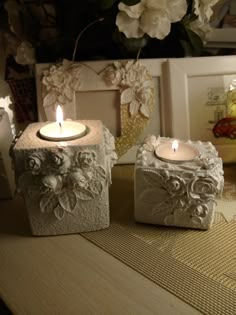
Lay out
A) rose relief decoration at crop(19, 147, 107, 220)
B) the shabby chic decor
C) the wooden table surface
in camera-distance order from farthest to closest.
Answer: the shabby chic decor → rose relief decoration at crop(19, 147, 107, 220) → the wooden table surface

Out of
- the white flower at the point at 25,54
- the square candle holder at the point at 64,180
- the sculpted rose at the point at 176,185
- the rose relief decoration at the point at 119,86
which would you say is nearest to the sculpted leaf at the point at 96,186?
the square candle holder at the point at 64,180

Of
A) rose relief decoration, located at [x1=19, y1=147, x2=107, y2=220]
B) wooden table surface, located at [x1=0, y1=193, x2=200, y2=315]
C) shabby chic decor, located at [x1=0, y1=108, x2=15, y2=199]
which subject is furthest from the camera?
shabby chic decor, located at [x1=0, y1=108, x2=15, y2=199]

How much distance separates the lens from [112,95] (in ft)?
2.79

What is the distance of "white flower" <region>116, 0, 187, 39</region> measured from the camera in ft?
2.29

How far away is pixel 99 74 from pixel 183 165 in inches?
11.3

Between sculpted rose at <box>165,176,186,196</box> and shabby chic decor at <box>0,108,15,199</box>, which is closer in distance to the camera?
sculpted rose at <box>165,176,186,196</box>

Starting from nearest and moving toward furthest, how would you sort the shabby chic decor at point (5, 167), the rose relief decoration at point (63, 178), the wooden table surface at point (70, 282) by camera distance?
the wooden table surface at point (70, 282)
the rose relief decoration at point (63, 178)
the shabby chic decor at point (5, 167)

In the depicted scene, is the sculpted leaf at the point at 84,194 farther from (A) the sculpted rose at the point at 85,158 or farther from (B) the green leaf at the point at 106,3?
(B) the green leaf at the point at 106,3

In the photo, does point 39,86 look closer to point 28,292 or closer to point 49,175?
point 49,175

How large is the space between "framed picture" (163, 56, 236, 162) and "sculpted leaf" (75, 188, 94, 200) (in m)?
0.29

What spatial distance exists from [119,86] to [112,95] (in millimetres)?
24

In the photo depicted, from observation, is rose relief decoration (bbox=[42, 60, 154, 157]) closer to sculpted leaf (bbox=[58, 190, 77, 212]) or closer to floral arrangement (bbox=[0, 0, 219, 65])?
floral arrangement (bbox=[0, 0, 219, 65])

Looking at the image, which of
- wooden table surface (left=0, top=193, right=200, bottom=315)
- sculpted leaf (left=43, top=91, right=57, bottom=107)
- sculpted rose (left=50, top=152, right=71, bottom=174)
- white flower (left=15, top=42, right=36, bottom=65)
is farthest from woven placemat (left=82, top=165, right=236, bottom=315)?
white flower (left=15, top=42, right=36, bottom=65)

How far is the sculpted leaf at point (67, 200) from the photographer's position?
2.12 ft
